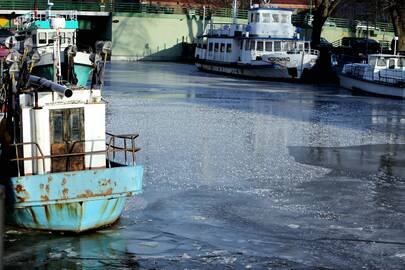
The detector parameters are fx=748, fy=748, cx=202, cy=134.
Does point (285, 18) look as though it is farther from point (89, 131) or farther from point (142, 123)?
point (89, 131)

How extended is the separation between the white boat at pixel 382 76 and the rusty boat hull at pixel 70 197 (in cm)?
2722

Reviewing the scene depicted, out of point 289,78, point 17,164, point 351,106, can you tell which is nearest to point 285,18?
point 289,78

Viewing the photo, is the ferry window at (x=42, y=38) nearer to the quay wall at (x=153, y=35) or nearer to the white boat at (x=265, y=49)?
the white boat at (x=265, y=49)

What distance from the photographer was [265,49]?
50.2 meters

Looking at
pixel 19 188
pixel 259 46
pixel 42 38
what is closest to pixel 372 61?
pixel 259 46

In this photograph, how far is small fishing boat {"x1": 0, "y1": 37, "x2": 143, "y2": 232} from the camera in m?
12.5

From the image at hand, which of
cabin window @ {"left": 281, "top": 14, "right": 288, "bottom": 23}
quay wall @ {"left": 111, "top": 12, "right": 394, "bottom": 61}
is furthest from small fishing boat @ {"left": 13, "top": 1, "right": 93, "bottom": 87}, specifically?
quay wall @ {"left": 111, "top": 12, "right": 394, "bottom": 61}

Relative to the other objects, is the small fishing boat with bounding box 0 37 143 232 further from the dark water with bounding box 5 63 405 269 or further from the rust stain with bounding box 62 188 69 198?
the dark water with bounding box 5 63 405 269

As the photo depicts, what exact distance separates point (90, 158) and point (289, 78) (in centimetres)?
3556

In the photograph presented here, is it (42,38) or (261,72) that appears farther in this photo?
(261,72)

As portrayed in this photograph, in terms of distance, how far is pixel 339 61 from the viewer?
54188 mm

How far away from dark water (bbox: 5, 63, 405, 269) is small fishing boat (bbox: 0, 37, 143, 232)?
0.43m

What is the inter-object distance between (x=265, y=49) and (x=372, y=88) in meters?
11.9

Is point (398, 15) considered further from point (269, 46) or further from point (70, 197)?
point (70, 197)
